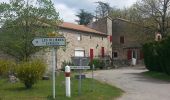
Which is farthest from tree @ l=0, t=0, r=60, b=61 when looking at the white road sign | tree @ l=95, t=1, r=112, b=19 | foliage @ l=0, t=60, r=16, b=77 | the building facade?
tree @ l=95, t=1, r=112, b=19

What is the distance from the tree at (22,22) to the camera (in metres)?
30.2

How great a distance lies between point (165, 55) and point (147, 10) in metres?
28.7

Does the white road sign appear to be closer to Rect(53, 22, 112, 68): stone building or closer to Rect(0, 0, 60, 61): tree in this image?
Rect(0, 0, 60, 61): tree

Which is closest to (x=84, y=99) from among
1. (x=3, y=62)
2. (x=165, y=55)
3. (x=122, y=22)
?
(x=3, y=62)

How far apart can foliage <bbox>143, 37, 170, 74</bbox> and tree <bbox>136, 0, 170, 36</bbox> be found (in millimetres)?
21029

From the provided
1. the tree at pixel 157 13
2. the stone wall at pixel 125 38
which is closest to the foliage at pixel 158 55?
the tree at pixel 157 13

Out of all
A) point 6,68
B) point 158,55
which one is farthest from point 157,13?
point 6,68

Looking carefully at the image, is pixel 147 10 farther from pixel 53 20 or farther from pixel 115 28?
pixel 53 20

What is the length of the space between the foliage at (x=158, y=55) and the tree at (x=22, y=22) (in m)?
8.39

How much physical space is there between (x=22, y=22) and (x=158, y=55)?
10964 mm

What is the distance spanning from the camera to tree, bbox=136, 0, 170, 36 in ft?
178

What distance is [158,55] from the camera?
29766mm

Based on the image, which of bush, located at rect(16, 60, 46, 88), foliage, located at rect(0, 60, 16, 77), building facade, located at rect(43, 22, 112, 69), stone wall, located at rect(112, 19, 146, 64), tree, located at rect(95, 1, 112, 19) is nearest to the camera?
bush, located at rect(16, 60, 46, 88)

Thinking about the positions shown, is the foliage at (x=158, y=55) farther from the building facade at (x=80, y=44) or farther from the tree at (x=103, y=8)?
the tree at (x=103, y=8)
